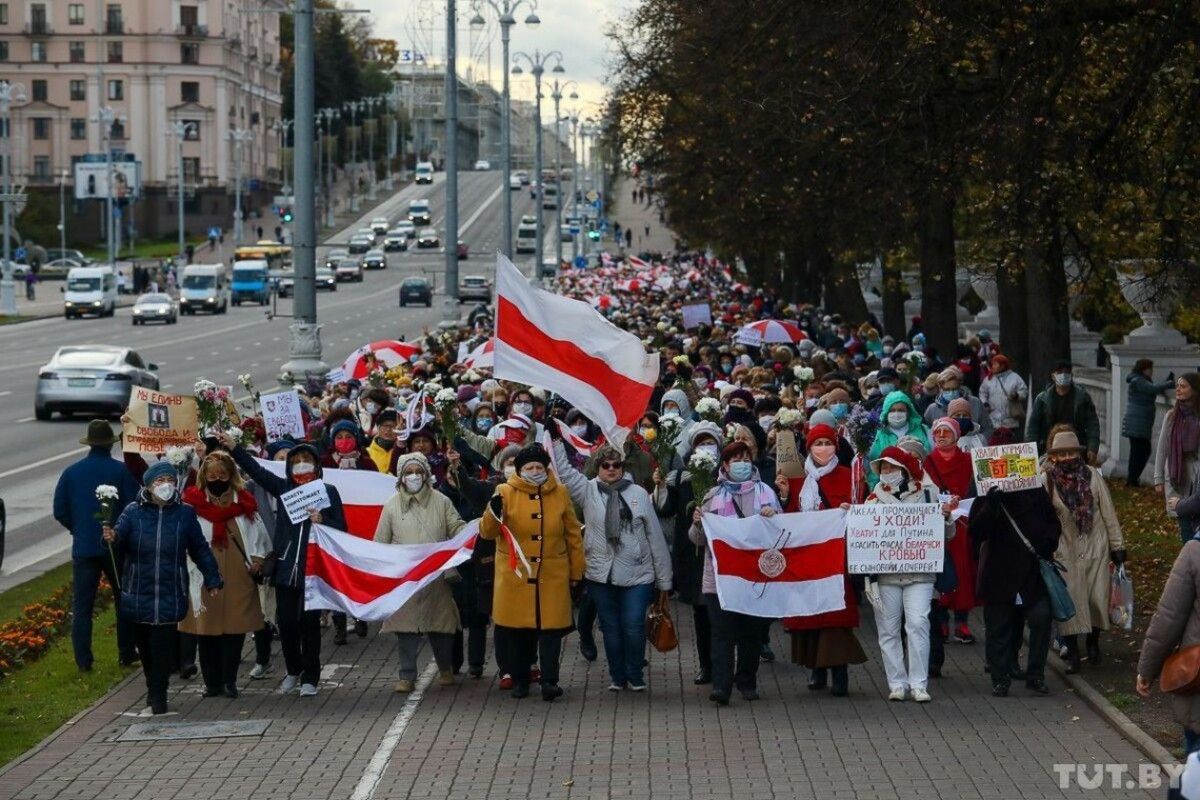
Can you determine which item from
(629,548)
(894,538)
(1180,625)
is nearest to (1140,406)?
(894,538)

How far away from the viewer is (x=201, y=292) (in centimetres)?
Result: 9000

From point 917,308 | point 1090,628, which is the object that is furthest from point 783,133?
point 917,308

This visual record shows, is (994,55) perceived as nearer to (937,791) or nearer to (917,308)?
(937,791)

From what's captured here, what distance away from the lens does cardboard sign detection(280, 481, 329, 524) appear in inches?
525

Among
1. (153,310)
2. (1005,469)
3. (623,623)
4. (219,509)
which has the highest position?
(1005,469)

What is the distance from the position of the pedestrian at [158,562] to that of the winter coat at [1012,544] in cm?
447

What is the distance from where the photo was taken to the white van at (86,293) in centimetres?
8269

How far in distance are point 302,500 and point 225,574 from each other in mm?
638

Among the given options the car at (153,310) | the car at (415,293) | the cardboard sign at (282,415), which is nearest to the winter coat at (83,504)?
the cardboard sign at (282,415)

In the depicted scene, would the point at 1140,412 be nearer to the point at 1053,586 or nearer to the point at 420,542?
the point at 1053,586

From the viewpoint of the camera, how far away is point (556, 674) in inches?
513

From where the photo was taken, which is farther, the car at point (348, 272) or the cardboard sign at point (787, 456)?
the car at point (348, 272)

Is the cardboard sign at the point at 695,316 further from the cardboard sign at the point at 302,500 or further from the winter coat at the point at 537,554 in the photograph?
the winter coat at the point at 537,554

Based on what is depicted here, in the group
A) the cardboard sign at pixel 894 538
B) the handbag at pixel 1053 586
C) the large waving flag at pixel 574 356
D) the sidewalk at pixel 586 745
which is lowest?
the sidewalk at pixel 586 745
